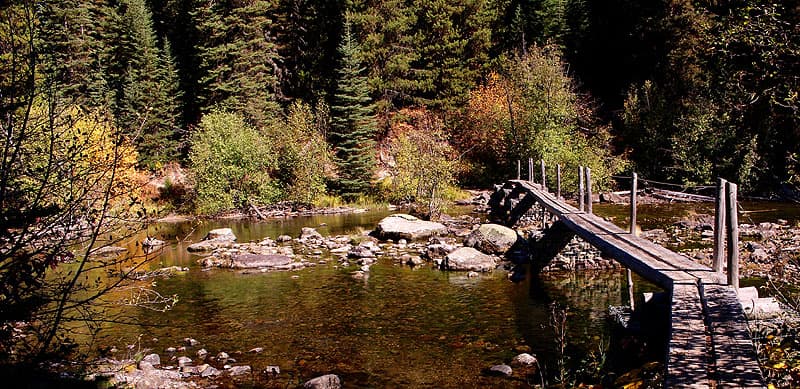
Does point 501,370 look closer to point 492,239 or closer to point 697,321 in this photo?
point 697,321

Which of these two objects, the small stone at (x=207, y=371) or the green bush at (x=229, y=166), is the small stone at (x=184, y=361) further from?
the green bush at (x=229, y=166)

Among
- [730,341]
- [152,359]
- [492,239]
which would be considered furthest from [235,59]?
[730,341]

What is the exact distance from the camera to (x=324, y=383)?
28.7 ft

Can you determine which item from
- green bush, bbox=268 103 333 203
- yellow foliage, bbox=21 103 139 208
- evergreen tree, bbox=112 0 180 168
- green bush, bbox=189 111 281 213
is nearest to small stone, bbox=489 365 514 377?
yellow foliage, bbox=21 103 139 208

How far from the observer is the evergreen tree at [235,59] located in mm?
36969

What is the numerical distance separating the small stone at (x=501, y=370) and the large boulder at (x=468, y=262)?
7.21m

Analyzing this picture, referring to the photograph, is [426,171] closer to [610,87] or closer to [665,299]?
[665,299]

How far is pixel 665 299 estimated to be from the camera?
26.7ft

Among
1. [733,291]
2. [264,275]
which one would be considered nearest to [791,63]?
[733,291]

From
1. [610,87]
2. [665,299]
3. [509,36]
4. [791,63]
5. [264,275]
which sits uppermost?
[509,36]

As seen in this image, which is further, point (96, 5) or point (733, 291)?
point (96, 5)

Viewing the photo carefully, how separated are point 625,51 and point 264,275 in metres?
35.7

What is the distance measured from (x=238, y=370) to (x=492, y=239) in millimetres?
10831

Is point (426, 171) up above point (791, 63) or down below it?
below
